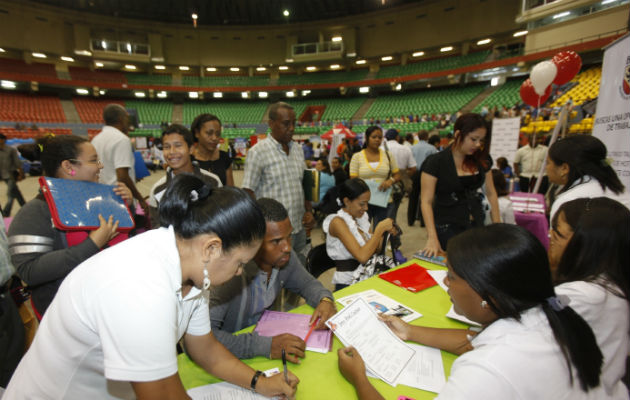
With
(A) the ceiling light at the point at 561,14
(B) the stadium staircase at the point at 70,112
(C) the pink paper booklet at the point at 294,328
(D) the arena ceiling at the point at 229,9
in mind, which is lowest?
(C) the pink paper booklet at the point at 294,328

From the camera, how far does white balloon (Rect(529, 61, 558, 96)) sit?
179 inches

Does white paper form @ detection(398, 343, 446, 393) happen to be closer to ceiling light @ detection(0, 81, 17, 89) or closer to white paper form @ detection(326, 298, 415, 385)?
white paper form @ detection(326, 298, 415, 385)

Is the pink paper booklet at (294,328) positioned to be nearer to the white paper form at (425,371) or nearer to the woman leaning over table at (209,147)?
the white paper form at (425,371)

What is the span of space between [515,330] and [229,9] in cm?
2647

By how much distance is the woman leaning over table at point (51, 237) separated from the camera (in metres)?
1.39

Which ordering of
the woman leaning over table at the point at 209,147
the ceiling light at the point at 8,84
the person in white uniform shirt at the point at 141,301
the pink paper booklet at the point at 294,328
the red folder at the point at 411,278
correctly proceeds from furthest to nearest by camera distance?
the ceiling light at the point at 8,84 → the woman leaning over table at the point at 209,147 → the red folder at the point at 411,278 → the pink paper booklet at the point at 294,328 → the person in white uniform shirt at the point at 141,301

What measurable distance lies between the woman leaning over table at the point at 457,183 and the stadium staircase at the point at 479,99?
1812 centimetres

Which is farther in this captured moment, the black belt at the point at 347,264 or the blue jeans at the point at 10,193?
the blue jeans at the point at 10,193

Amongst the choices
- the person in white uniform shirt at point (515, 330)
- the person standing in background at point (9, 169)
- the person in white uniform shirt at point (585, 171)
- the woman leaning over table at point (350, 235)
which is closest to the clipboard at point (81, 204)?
the woman leaning over table at point (350, 235)

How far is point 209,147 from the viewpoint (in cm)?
280

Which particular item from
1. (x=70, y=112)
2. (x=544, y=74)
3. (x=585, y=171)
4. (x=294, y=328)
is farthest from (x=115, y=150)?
(x=70, y=112)

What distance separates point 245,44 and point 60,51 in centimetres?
1235

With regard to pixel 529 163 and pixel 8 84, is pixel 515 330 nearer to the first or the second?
pixel 529 163

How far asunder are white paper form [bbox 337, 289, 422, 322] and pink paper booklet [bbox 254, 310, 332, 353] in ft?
0.81
